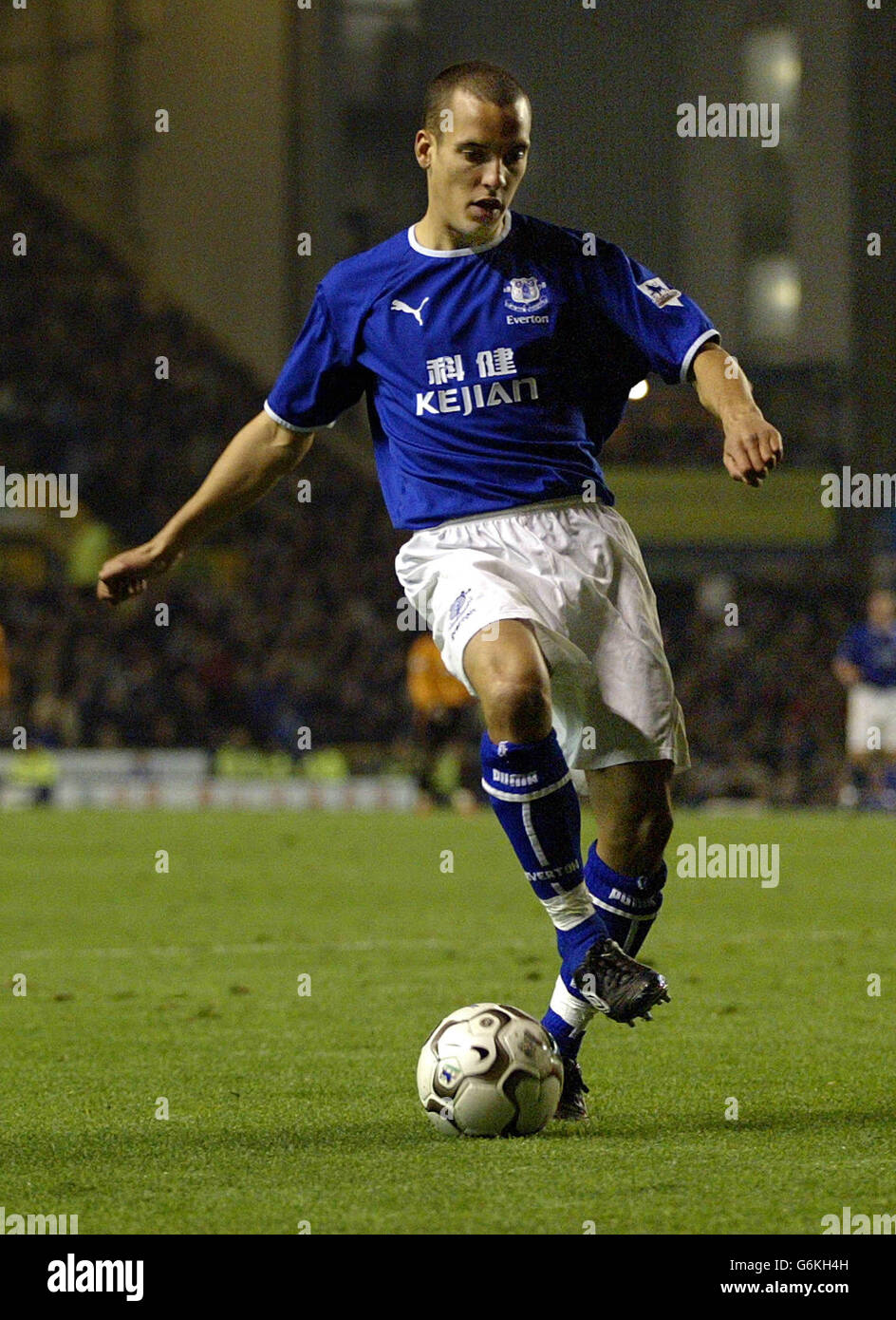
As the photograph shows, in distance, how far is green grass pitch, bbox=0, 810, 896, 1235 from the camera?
365cm

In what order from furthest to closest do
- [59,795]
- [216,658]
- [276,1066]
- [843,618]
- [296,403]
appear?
[843,618]
[216,658]
[59,795]
[276,1066]
[296,403]

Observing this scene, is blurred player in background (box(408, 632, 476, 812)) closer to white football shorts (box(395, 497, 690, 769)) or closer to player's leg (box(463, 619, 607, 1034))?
white football shorts (box(395, 497, 690, 769))

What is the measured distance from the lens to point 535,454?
4859 millimetres

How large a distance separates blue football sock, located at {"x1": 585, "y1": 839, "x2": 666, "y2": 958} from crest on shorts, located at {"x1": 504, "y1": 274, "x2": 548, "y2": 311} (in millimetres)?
1327

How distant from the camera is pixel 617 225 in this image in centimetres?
2253

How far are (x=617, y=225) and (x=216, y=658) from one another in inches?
292

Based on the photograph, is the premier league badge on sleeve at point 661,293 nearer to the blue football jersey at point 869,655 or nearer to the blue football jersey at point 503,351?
the blue football jersey at point 503,351

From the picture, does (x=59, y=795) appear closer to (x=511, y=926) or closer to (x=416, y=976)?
(x=511, y=926)

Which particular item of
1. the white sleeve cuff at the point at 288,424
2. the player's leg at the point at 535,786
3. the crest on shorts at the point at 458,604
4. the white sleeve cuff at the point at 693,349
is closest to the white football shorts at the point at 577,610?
the crest on shorts at the point at 458,604

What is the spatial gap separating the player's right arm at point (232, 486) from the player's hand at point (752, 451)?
132 cm

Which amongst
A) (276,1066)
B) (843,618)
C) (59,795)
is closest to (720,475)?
(843,618)

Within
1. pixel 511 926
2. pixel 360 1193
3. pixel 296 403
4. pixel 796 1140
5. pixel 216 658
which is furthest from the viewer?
pixel 216 658

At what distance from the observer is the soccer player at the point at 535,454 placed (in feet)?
15.4

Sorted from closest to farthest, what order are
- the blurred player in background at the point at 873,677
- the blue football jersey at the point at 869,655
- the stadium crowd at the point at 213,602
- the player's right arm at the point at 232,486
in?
the player's right arm at the point at 232,486
the blurred player in background at the point at 873,677
the blue football jersey at the point at 869,655
the stadium crowd at the point at 213,602
